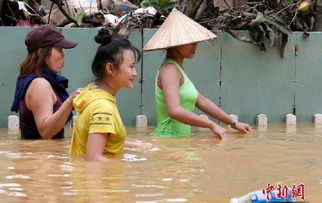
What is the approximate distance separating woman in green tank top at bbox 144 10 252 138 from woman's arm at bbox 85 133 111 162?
1.80 metres

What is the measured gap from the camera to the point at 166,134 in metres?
6.96

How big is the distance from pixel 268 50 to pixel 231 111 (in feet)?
2.62

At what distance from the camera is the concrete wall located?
26.7 ft

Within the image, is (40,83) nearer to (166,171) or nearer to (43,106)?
(43,106)

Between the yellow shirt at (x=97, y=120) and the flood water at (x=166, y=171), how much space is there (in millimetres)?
122

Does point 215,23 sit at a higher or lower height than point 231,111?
higher

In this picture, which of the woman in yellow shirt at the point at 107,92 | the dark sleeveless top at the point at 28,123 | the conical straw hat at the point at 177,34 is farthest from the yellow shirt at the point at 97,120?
the conical straw hat at the point at 177,34

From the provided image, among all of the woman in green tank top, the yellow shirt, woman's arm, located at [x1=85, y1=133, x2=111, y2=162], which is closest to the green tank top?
the woman in green tank top

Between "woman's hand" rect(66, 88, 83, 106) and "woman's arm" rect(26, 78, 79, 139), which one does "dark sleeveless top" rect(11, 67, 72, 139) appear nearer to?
"woman's arm" rect(26, 78, 79, 139)

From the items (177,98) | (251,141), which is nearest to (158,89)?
(177,98)

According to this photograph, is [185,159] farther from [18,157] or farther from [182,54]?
[182,54]

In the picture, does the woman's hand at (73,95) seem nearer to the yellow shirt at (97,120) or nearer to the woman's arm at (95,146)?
the yellow shirt at (97,120)

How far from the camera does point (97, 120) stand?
A: 494 centimetres

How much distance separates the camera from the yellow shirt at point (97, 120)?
4.95 metres
